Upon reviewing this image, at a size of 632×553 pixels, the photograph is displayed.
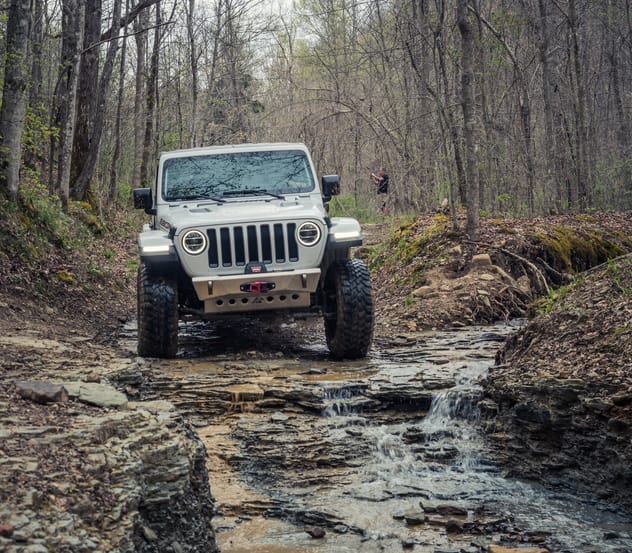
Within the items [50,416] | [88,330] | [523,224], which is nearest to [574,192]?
[523,224]

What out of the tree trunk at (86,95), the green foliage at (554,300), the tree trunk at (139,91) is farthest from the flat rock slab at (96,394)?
the tree trunk at (139,91)

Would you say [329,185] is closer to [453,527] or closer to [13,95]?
[453,527]

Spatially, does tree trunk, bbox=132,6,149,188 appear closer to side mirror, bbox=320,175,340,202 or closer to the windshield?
the windshield

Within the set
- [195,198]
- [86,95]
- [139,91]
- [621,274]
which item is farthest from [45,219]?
[139,91]

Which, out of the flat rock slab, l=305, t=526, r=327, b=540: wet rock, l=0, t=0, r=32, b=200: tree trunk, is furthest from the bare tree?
l=305, t=526, r=327, b=540: wet rock

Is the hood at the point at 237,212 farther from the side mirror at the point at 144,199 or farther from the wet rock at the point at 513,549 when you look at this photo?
the wet rock at the point at 513,549

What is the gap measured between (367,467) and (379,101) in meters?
17.8

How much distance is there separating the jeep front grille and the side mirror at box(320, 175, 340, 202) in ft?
3.93

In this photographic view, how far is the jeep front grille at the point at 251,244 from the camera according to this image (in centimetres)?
725

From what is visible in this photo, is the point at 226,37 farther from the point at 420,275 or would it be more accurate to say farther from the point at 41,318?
the point at 41,318

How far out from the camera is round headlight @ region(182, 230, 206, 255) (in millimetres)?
7227

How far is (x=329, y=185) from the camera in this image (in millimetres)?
8406

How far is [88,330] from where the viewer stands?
30.6 feet

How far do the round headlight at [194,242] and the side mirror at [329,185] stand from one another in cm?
170
